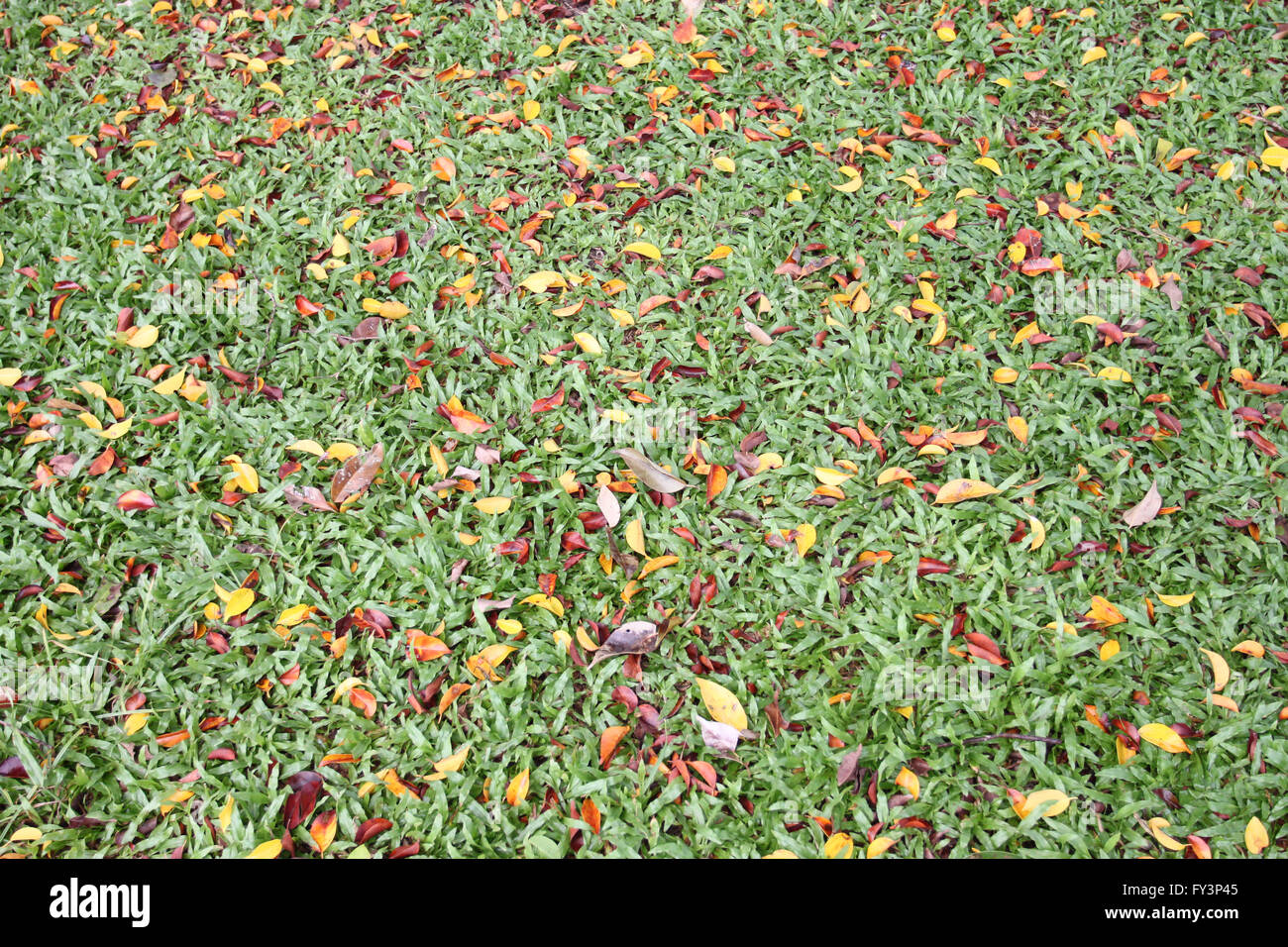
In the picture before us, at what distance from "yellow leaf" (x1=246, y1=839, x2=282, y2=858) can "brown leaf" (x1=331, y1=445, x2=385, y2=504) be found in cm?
96

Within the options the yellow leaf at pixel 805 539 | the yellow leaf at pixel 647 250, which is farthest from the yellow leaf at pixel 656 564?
the yellow leaf at pixel 647 250

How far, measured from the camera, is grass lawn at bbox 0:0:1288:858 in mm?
2115

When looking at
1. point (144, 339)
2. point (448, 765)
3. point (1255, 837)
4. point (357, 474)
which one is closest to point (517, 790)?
point (448, 765)

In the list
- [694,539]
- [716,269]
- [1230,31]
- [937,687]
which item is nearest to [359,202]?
[716,269]

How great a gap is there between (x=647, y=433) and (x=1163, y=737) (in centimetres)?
157

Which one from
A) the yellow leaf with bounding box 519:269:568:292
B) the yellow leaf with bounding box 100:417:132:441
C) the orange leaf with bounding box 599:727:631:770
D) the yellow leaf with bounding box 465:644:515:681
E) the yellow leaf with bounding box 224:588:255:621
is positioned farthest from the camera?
the yellow leaf with bounding box 519:269:568:292

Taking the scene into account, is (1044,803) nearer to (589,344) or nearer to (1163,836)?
(1163,836)

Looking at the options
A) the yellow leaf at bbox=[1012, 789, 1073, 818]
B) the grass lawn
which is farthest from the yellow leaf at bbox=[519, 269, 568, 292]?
the yellow leaf at bbox=[1012, 789, 1073, 818]

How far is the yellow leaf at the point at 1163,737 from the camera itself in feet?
6.79

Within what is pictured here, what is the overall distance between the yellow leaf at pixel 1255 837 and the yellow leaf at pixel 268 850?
2189 mm

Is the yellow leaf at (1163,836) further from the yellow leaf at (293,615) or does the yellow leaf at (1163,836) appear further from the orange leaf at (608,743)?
the yellow leaf at (293,615)

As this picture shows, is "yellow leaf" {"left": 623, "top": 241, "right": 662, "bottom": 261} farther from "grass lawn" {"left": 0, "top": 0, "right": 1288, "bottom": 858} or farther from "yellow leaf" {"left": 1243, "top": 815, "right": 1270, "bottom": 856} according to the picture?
"yellow leaf" {"left": 1243, "top": 815, "right": 1270, "bottom": 856}

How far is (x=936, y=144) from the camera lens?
11.1ft

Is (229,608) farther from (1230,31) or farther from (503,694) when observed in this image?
(1230,31)
